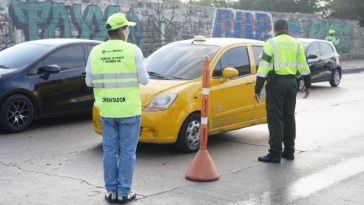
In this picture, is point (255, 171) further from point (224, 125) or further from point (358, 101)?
point (358, 101)

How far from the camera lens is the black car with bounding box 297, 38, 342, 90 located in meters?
17.0

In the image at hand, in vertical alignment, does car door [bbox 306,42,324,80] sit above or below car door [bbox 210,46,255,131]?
below

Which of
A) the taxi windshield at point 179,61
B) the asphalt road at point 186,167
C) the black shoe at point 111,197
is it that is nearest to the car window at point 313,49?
the asphalt road at point 186,167

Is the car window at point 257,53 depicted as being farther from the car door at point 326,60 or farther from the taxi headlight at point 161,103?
Answer: the car door at point 326,60

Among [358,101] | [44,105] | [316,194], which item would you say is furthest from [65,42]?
[358,101]

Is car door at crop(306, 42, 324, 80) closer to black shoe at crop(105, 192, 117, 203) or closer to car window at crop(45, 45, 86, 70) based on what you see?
car window at crop(45, 45, 86, 70)

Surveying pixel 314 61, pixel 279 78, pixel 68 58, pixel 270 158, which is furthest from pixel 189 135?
pixel 314 61

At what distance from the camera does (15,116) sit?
30.7 feet

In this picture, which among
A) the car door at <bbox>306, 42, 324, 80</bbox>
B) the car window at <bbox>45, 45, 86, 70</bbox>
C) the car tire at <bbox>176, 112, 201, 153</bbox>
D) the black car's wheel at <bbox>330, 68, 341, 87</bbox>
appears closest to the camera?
the car tire at <bbox>176, 112, 201, 153</bbox>

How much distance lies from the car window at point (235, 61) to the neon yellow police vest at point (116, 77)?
301 centimetres

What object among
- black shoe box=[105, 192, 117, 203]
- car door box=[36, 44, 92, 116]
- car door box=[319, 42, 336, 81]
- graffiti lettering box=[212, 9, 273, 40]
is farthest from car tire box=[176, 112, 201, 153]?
graffiti lettering box=[212, 9, 273, 40]

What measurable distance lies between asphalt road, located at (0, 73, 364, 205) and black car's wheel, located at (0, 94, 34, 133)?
167 mm

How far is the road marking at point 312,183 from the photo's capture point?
5789 millimetres

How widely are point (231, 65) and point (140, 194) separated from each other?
132 inches
